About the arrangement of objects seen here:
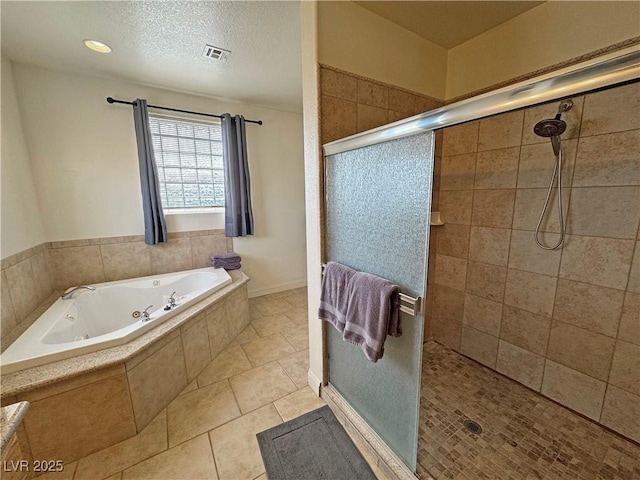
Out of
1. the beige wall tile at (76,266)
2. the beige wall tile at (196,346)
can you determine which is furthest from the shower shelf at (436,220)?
the beige wall tile at (76,266)

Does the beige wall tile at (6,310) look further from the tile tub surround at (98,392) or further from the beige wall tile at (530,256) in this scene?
the beige wall tile at (530,256)

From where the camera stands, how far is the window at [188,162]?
8.94ft

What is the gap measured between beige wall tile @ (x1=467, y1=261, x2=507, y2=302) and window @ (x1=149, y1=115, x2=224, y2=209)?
9.07 ft

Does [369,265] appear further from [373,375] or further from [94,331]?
[94,331]

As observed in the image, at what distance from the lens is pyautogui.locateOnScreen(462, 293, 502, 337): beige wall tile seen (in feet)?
5.94

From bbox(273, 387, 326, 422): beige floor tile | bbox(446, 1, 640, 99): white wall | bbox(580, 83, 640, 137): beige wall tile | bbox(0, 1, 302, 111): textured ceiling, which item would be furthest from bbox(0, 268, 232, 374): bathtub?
bbox(580, 83, 640, 137): beige wall tile

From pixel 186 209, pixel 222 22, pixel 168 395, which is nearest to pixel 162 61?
pixel 222 22

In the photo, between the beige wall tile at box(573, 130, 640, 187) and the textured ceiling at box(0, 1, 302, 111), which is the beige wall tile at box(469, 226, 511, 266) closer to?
the beige wall tile at box(573, 130, 640, 187)

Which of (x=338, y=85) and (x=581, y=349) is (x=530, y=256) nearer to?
(x=581, y=349)

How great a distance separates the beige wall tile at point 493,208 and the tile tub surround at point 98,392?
2.24 m

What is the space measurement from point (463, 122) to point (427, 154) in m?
0.14

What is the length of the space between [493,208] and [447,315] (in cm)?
93

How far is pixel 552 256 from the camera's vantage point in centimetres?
152

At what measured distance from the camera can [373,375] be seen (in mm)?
1288
